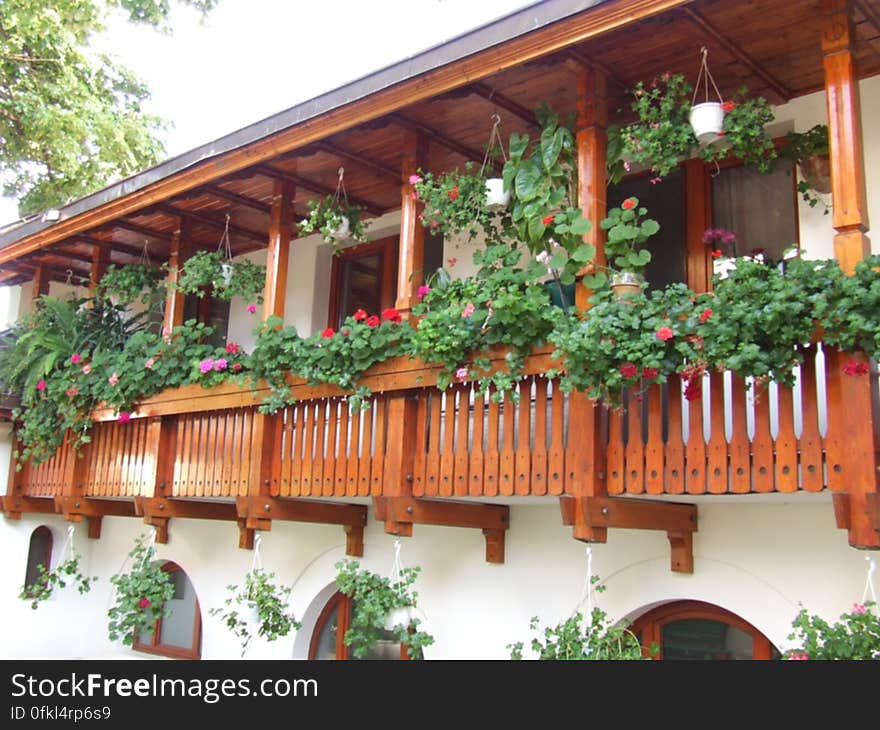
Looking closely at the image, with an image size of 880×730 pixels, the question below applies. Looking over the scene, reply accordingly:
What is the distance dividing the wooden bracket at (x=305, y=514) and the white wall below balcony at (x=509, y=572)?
138 mm

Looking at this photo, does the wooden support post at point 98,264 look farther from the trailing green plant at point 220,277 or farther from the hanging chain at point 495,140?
the hanging chain at point 495,140

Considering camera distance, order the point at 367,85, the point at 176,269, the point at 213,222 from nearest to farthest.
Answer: the point at 367,85 → the point at 176,269 → the point at 213,222

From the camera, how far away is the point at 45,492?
410 inches

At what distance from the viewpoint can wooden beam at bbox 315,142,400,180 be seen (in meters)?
7.60

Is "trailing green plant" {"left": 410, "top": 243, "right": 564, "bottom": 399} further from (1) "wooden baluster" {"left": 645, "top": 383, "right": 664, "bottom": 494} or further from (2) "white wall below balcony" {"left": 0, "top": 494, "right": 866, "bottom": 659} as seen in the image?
(2) "white wall below balcony" {"left": 0, "top": 494, "right": 866, "bottom": 659}

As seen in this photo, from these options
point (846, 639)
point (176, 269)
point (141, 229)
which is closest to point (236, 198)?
point (176, 269)

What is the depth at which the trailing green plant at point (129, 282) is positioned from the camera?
998 centimetres

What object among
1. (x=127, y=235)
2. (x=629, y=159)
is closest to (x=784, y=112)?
A: (x=629, y=159)

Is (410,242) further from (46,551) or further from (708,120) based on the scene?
(46,551)

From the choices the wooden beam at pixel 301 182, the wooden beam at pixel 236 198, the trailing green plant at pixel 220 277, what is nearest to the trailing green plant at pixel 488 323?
the wooden beam at pixel 301 182

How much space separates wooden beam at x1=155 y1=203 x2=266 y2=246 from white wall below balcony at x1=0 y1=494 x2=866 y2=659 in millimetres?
3193

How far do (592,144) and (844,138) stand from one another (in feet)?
5.21

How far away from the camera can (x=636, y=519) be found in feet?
19.6

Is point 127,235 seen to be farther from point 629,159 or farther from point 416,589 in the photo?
point 629,159
